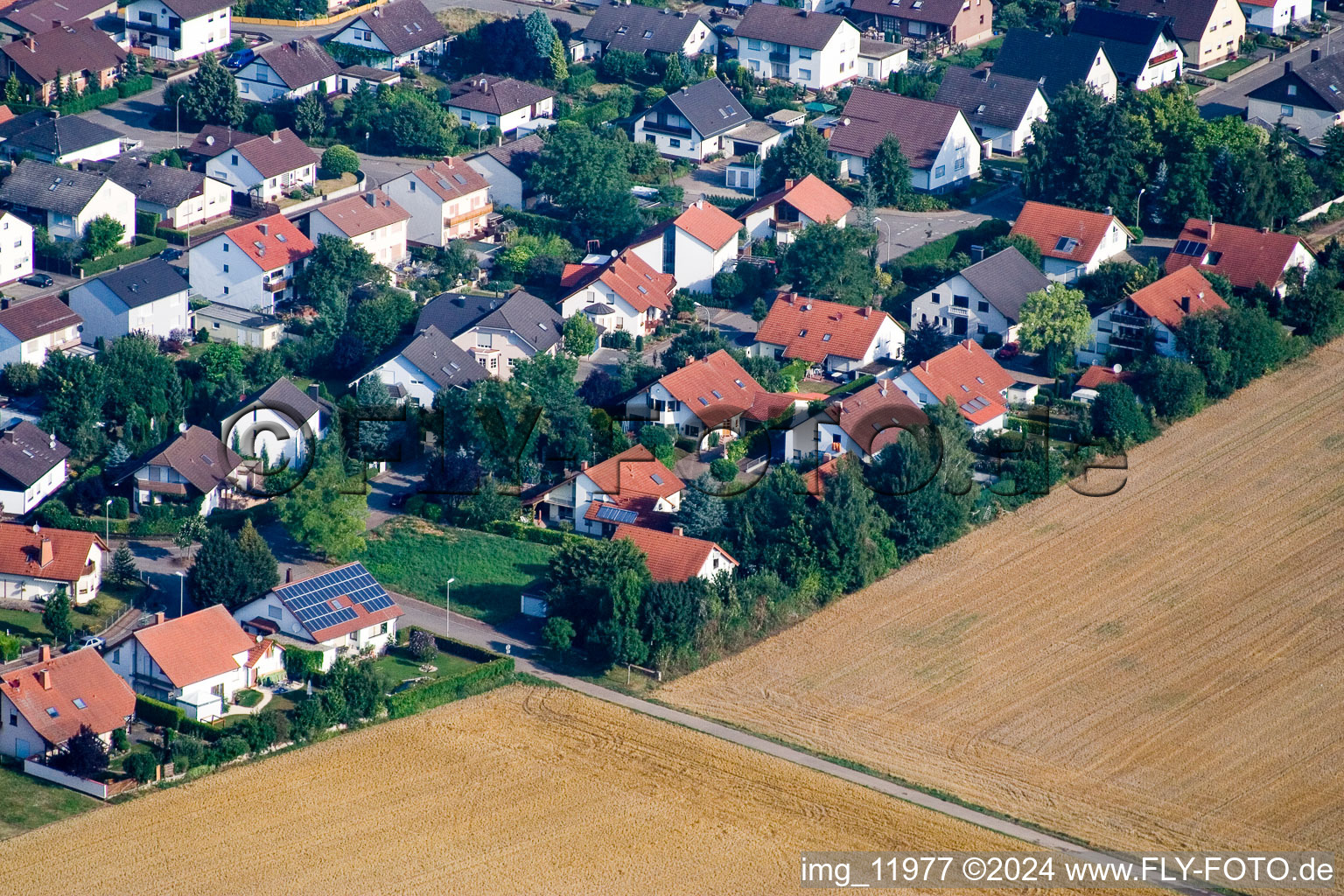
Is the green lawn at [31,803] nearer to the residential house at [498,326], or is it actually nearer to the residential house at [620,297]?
the residential house at [498,326]

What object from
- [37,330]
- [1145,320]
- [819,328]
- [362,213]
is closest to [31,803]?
[37,330]

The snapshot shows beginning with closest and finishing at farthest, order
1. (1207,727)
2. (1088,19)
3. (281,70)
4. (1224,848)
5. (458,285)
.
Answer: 1. (1224,848)
2. (1207,727)
3. (458,285)
4. (281,70)
5. (1088,19)

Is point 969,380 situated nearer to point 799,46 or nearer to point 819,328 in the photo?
point 819,328

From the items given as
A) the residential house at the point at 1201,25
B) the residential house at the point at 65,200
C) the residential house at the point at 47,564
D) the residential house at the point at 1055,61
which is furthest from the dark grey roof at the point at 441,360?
the residential house at the point at 1201,25

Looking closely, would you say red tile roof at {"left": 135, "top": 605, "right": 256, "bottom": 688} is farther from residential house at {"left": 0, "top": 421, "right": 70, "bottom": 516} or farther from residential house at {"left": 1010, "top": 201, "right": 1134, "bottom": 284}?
residential house at {"left": 1010, "top": 201, "right": 1134, "bottom": 284}

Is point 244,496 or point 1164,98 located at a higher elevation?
point 1164,98

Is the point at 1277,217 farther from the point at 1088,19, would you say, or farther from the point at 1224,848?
the point at 1224,848

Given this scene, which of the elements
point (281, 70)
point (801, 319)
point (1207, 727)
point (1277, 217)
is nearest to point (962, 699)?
point (1207, 727)

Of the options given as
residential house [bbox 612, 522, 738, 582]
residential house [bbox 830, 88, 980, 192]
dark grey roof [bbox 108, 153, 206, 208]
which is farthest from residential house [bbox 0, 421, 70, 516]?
residential house [bbox 830, 88, 980, 192]
